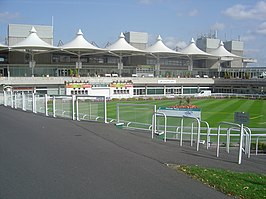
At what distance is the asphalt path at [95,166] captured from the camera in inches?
202

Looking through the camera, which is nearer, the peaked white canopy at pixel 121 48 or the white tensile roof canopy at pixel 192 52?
the peaked white canopy at pixel 121 48

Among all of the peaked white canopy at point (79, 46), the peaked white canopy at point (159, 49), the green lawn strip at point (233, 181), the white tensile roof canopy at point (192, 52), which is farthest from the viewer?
the white tensile roof canopy at point (192, 52)

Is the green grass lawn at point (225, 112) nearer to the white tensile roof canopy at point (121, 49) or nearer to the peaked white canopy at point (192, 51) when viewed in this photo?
the white tensile roof canopy at point (121, 49)

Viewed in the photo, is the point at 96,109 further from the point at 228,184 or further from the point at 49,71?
the point at 49,71

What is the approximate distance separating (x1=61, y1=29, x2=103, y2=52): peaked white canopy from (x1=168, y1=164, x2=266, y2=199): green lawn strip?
56764 millimetres

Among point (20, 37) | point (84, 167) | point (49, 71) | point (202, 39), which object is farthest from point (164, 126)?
point (202, 39)

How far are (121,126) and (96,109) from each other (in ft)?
7.05

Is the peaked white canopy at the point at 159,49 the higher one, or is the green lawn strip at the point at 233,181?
the peaked white canopy at the point at 159,49

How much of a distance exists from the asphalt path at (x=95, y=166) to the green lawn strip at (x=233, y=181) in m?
0.23

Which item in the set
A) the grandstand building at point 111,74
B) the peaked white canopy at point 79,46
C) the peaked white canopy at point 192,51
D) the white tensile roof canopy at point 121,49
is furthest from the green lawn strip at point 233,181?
the peaked white canopy at point 192,51

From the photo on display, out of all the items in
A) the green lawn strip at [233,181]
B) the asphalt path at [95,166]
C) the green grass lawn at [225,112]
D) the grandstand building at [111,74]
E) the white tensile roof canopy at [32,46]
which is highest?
the white tensile roof canopy at [32,46]

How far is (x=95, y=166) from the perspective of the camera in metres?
6.62

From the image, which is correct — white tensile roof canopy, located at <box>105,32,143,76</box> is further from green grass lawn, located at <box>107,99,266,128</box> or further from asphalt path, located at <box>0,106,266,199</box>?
asphalt path, located at <box>0,106,266,199</box>

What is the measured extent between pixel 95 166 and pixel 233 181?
287cm
